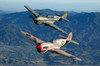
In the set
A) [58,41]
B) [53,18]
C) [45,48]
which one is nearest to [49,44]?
[45,48]

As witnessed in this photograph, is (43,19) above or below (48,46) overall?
above

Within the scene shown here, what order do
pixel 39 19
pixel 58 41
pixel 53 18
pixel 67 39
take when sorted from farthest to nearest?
pixel 53 18 → pixel 39 19 → pixel 67 39 → pixel 58 41

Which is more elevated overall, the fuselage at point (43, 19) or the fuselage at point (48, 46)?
the fuselage at point (43, 19)

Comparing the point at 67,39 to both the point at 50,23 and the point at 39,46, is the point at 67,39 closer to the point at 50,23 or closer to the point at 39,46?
the point at 50,23

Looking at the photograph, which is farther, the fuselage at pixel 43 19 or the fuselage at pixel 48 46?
the fuselage at pixel 43 19

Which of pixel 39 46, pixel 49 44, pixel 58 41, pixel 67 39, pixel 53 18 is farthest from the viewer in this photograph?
pixel 53 18

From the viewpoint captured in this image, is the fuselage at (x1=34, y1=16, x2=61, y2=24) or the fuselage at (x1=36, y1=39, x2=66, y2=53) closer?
the fuselage at (x1=36, y1=39, x2=66, y2=53)

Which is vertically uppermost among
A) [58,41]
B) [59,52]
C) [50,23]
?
[50,23]

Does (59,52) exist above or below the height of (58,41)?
A: below

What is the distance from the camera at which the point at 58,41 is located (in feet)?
290

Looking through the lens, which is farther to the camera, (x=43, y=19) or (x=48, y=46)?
(x=43, y=19)

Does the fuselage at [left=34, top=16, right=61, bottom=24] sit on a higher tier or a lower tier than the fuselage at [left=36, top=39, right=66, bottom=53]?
higher

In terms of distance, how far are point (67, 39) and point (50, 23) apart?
20.7 meters

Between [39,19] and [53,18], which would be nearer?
[39,19]
